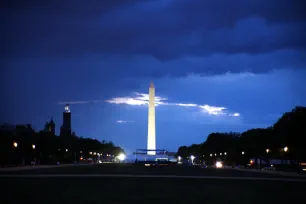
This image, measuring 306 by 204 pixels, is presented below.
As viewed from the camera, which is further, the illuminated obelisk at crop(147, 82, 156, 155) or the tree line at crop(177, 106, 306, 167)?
the illuminated obelisk at crop(147, 82, 156, 155)

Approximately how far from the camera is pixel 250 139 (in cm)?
12694

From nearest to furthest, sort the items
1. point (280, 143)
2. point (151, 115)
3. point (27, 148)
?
point (280, 143) < point (27, 148) < point (151, 115)

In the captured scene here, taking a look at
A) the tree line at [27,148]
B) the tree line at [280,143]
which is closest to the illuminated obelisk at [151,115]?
the tree line at [280,143]

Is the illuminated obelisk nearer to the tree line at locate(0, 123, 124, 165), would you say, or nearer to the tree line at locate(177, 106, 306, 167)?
the tree line at locate(177, 106, 306, 167)

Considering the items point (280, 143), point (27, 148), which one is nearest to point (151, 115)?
point (27, 148)

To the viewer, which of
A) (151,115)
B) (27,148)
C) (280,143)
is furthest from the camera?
(151,115)

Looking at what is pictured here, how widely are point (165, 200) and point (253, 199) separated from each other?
4523mm

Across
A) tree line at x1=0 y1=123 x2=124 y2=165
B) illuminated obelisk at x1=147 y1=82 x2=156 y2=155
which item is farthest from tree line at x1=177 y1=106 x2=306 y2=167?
tree line at x1=0 y1=123 x2=124 y2=165

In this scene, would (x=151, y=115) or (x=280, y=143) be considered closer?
(x=280, y=143)

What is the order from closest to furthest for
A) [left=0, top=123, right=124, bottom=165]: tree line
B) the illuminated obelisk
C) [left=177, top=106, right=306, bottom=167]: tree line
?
[left=177, top=106, right=306, bottom=167]: tree line < [left=0, top=123, right=124, bottom=165]: tree line < the illuminated obelisk

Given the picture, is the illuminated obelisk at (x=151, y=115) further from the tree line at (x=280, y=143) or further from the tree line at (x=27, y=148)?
the tree line at (x=27, y=148)

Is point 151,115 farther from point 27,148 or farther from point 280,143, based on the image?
point 280,143

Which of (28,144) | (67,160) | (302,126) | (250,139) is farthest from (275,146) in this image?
(67,160)

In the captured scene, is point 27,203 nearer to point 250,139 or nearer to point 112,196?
point 112,196
